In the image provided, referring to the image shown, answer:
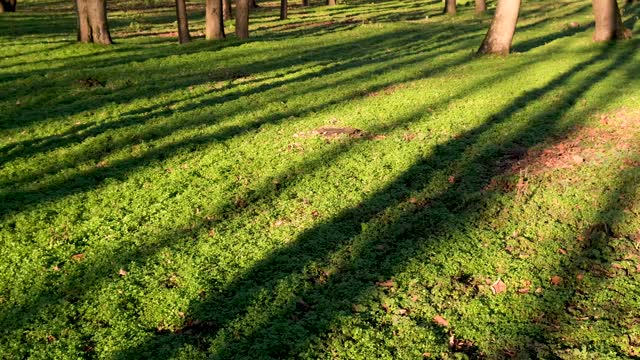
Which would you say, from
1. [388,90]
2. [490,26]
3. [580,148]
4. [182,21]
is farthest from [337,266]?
[182,21]

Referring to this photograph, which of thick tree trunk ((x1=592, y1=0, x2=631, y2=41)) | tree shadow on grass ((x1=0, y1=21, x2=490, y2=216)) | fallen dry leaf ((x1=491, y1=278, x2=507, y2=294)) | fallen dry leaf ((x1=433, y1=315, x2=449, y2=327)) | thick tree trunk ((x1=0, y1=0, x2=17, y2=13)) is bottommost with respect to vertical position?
fallen dry leaf ((x1=433, y1=315, x2=449, y2=327))

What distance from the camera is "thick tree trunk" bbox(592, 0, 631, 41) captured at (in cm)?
1850

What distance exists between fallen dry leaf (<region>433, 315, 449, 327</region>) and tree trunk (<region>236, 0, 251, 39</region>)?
64.9 feet

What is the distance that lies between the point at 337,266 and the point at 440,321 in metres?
1.25

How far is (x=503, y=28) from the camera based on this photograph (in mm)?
17344

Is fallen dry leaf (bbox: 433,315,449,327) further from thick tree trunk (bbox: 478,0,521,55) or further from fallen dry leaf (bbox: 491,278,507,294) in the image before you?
thick tree trunk (bbox: 478,0,521,55)

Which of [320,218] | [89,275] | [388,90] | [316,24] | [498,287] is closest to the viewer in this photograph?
[498,287]

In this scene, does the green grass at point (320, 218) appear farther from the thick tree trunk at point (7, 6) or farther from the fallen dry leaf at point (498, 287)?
the thick tree trunk at point (7, 6)

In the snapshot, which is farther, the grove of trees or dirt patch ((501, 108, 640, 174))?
the grove of trees

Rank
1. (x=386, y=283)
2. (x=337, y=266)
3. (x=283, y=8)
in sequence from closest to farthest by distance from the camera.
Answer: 1. (x=386, y=283)
2. (x=337, y=266)
3. (x=283, y=8)

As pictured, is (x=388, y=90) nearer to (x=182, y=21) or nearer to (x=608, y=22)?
(x=608, y=22)

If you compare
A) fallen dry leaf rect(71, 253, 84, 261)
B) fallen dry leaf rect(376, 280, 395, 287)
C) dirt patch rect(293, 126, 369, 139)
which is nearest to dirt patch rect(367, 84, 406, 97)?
dirt patch rect(293, 126, 369, 139)

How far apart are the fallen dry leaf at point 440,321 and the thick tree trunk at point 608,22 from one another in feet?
55.3

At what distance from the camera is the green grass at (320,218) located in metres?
4.69
